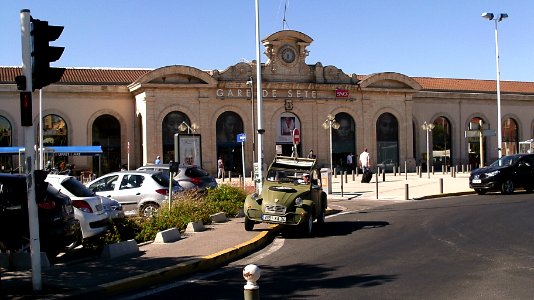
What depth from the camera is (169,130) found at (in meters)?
47.2

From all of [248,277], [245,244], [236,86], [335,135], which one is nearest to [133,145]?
[236,86]

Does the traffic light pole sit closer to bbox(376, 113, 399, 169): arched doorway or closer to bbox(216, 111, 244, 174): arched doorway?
bbox(216, 111, 244, 174): arched doorway

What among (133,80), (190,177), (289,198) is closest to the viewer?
(289,198)

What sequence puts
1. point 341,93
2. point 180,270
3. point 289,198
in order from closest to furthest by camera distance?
point 180,270
point 289,198
point 341,93

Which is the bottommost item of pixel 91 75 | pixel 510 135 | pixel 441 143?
pixel 441 143

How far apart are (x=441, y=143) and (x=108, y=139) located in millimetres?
29881

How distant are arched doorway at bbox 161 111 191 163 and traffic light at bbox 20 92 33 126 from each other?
38916mm

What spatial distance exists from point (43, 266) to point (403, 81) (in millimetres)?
46997

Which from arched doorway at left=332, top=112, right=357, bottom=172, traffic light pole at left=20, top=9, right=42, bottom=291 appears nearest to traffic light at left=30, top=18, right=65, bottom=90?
traffic light pole at left=20, top=9, right=42, bottom=291

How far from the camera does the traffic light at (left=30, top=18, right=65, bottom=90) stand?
320 inches

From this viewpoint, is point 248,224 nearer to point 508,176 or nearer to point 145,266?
point 145,266

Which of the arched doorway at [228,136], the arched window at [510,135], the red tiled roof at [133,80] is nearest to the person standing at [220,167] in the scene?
the arched doorway at [228,136]

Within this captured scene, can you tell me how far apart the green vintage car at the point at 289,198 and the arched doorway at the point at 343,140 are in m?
36.9

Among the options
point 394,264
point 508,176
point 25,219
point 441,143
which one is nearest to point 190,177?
point 25,219
